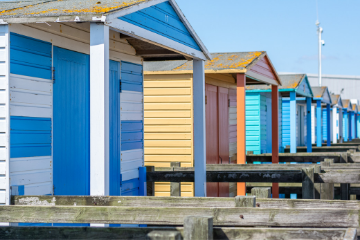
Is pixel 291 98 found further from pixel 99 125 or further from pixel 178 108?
pixel 99 125

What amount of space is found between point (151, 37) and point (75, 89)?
3.70 ft

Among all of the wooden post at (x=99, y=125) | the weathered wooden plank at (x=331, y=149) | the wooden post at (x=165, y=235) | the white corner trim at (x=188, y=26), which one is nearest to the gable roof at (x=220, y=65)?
the white corner trim at (x=188, y=26)

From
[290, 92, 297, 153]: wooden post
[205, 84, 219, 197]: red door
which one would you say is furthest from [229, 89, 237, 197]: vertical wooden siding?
[290, 92, 297, 153]: wooden post

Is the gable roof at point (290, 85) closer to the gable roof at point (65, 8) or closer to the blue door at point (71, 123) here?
the blue door at point (71, 123)

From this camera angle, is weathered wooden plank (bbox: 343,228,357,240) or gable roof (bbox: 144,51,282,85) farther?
gable roof (bbox: 144,51,282,85)

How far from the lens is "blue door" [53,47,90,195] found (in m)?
5.52

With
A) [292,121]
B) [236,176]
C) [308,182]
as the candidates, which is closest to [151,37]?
[236,176]

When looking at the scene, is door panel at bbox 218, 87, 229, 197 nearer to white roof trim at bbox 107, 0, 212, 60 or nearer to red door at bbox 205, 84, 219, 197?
red door at bbox 205, 84, 219, 197

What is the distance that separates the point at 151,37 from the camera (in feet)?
18.1

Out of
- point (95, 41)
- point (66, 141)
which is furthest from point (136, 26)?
point (66, 141)

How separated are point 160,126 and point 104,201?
538 centimetres

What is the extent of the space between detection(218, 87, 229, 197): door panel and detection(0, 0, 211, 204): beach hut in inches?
156

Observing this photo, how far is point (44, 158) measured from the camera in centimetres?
522

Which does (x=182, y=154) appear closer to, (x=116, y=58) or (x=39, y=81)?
(x=116, y=58)
